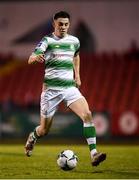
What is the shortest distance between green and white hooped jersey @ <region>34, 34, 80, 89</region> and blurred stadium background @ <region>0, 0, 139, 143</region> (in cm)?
1070

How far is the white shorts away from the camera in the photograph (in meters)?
8.74

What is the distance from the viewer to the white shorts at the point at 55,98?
8742mm

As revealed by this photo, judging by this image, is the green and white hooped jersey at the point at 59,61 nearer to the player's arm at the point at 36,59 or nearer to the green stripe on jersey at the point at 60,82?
the green stripe on jersey at the point at 60,82

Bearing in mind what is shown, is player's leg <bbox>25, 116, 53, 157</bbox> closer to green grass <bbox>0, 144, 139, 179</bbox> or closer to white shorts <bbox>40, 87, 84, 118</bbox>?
white shorts <bbox>40, 87, 84, 118</bbox>

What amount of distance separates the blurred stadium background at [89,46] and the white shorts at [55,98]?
10.5m

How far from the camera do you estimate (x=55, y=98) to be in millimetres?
8977

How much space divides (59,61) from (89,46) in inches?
481

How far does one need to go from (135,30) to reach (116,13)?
84 cm

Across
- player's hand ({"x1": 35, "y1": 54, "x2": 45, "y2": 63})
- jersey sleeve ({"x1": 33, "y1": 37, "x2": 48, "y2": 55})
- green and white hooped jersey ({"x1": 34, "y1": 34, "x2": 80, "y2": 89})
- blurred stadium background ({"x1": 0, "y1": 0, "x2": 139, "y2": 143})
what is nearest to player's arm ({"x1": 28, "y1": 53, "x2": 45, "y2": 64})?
player's hand ({"x1": 35, "y1": 54, "x2": 45, "y2": 63})

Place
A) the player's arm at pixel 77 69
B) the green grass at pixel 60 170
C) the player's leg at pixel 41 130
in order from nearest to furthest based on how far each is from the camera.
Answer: the green grass at pixel 60 170 < the player's leg at pixel 41 130 < the player's arm at pixel 77 69

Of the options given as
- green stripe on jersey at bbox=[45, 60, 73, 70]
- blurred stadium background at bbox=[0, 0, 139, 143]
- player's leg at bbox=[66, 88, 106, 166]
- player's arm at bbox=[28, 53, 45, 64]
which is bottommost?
blurred stadium background at bbox=[0, 0, 139, 143]

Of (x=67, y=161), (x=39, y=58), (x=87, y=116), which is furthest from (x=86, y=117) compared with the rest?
(x=39, y=58)

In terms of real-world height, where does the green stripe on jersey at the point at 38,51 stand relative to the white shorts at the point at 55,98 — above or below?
above

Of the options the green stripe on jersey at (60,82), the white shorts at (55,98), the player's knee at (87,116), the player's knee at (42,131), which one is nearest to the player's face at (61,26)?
the green stripe on jersey at (60,82)
